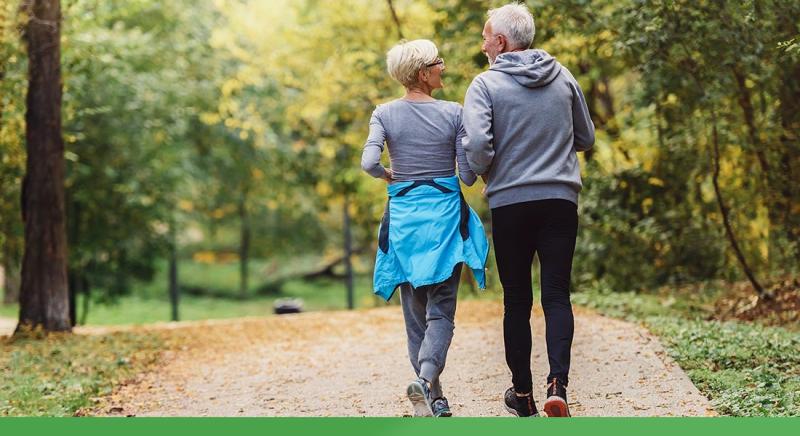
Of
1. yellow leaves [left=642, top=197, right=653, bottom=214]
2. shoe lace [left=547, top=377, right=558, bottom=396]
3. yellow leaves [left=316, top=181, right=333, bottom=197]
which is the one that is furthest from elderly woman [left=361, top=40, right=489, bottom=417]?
yellow leaves [left=316, top=181, right=333, bottom=197]

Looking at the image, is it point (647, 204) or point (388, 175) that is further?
point (647, 204)

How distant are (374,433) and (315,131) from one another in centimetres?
1644

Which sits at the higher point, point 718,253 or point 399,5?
point 399,5

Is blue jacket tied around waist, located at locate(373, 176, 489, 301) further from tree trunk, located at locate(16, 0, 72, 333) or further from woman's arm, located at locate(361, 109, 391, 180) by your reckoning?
tree trunk, located at locate(16, 0, 72, 333)

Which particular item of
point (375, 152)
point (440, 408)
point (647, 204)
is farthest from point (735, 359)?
point (647, 204)

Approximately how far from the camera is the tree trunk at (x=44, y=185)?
10836 mm

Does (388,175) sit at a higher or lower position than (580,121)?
lower

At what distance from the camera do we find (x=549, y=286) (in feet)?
15.5

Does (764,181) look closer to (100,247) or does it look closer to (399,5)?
(399,5)

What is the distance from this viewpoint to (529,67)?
15.4ft

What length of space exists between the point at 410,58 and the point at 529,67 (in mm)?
604

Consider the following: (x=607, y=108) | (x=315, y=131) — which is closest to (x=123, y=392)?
(x=607, y=108)

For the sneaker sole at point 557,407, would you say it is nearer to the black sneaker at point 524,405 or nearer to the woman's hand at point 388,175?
the black sneaker at point 524,405

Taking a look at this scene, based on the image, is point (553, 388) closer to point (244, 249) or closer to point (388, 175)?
point (388, 175)
